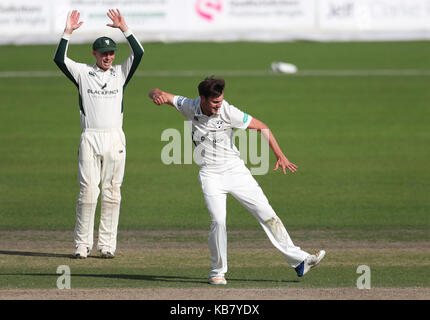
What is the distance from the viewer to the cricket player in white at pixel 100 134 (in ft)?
35.8

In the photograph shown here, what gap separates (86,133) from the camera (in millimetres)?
10914

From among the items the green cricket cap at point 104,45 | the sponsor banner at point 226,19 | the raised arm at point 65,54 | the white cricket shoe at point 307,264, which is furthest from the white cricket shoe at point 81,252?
the sponsor banner at point 226,19

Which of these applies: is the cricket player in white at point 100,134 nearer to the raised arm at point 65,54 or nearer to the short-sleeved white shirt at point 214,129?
the raised arm at point 65,54

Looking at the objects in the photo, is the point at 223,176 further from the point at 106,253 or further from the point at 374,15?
the point at 374,15

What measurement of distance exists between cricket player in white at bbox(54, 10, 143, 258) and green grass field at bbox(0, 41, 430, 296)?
55 cm

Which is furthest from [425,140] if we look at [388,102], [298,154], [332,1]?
[332,1]

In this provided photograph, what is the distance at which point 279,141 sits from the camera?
64.3 feet

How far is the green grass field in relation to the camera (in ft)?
41.6

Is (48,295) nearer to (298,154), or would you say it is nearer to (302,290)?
(302,290)

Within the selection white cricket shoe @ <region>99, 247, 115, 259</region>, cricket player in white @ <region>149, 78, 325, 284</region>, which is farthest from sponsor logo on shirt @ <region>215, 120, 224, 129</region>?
white cricket shoe @ <region>99, 247, 115, 259</region>

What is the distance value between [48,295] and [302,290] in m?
2.50

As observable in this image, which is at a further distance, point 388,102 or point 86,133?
point 388,102

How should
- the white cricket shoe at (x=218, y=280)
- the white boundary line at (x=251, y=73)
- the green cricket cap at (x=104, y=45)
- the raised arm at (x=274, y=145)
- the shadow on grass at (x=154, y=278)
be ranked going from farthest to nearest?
the white boundary line at (x=251, y=73), the green cricket cap at (x=104, y=45), the shadow on grass at (x=154, y=278), the white cricket shoe at (x=218, y=280), the raised arm at (x=274, y=145)

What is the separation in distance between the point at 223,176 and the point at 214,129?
0.50m
